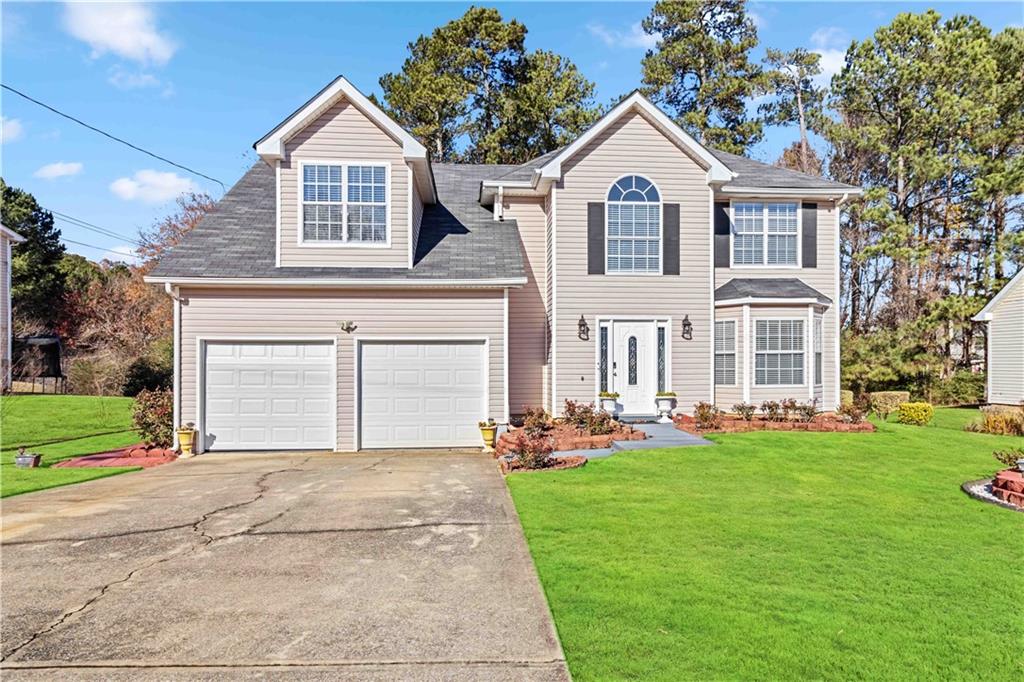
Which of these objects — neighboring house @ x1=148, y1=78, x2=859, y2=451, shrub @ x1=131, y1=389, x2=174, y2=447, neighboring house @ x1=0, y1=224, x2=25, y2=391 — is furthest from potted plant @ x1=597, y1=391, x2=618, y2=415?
neighboring house @ x1=0, y1=224, x2=25, y2=391

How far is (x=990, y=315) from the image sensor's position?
22172 mm

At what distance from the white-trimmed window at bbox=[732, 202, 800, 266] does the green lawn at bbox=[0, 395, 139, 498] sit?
15.3 meters

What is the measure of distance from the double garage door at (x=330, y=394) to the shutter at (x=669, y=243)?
5232 mm

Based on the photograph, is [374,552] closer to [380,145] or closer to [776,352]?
[380,145]

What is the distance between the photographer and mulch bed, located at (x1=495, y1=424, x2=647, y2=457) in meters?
11.4

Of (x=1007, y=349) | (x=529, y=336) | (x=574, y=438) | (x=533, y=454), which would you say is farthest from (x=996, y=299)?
(x=533, y=454)

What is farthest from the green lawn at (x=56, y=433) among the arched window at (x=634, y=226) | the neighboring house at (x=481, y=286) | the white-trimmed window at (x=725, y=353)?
the white-trimmed window at (x=725, y=353)

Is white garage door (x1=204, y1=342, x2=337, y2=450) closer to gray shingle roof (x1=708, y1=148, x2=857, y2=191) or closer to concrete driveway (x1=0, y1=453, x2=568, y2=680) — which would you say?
concrete driveway (x1=0, y1=453, x2=568, y2=680)

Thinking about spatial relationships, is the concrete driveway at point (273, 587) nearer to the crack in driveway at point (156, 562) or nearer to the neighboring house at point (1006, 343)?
the crack in driveway at point (156, 562)

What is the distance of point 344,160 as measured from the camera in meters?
13.4

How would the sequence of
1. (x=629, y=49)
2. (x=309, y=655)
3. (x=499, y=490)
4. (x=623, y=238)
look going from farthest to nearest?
(x=629, y=49), (x=623, y=238), (x=499, y=490), (x=309, y=655)

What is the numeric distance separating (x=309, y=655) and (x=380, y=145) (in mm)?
11818

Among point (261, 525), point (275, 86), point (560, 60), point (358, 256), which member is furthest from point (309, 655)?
point (560, 60)

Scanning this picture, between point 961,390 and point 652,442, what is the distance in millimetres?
19360
